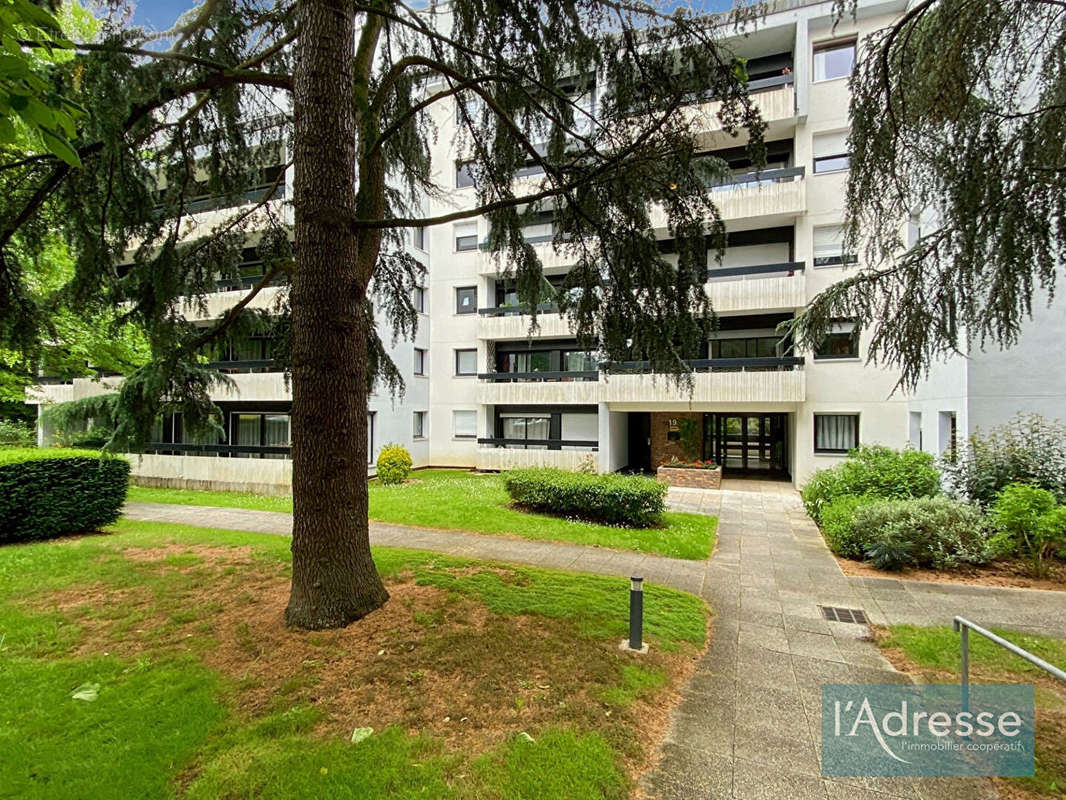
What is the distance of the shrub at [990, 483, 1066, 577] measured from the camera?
6.57 metres

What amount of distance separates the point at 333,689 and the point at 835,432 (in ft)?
52.9

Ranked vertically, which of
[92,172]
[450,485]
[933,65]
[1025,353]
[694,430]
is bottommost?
[450,485]

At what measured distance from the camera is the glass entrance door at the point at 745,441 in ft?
60.7

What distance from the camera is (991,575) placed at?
6.70m

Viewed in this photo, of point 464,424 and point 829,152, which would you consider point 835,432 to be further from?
point 464,424

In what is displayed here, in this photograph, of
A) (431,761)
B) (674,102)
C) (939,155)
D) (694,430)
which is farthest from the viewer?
(694,430)

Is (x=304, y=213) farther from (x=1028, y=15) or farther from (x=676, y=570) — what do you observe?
(x=1028, y=15)

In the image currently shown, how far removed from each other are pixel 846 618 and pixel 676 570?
2.16m

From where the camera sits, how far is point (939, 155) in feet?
16.9

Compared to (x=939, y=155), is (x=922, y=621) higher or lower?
lower

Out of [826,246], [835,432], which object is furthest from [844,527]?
[826,246]

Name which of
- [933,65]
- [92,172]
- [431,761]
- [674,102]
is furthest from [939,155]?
[92,172]

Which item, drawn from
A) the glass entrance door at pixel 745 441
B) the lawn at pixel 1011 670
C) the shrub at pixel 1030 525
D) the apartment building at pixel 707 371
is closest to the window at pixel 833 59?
the apartment building at pixel 707 371

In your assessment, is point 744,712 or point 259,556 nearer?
point 744,712
